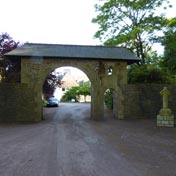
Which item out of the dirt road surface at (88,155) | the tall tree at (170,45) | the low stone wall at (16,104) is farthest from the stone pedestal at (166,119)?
the tall tree at (170,45)

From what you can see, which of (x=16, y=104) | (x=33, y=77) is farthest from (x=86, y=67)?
(x=16, y=104)

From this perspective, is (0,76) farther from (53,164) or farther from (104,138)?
(53,164)

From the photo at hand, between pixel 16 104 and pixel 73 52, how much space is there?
18.0ft

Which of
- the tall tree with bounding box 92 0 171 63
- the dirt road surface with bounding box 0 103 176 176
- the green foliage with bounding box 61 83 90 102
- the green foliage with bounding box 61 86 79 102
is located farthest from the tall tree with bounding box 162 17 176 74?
the green foliage with bounding box 61 86 79 102

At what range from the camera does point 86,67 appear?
20391 mm

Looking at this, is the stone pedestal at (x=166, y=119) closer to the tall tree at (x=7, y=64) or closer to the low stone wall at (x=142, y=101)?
the low stone wall at (x=142, y=101)

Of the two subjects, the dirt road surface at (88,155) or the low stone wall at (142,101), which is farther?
the low stone wall at (142,101)

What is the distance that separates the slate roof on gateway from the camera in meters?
19.9

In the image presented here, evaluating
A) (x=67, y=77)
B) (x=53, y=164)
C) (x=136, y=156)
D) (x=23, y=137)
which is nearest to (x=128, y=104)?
(x=23, y=137)

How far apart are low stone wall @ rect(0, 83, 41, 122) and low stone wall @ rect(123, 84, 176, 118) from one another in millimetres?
6539

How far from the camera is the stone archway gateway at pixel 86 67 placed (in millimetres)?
19750

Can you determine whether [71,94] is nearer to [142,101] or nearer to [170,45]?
[170,45]

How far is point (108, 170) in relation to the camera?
7031mm

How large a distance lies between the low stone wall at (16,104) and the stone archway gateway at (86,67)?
0.35m
